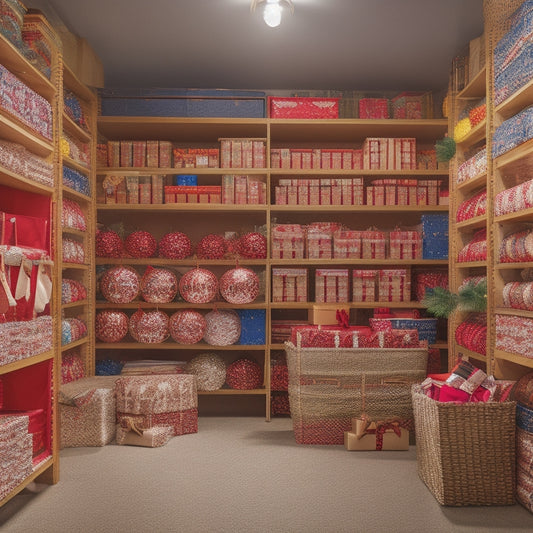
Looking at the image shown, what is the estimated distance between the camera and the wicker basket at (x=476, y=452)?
2715 millimetres

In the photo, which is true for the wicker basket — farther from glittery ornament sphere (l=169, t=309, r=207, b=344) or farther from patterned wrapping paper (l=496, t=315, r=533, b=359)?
glittery ornament sphere (l=169, t=309, r=207, b=344)

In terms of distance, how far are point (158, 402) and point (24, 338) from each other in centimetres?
145

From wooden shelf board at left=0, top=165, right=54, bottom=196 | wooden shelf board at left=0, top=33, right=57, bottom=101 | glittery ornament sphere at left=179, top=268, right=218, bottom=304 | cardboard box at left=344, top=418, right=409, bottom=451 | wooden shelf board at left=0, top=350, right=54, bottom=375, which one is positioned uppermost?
wooden shelf board at left=0, top=33, right=57, bottom=101

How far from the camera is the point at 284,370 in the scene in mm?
4590

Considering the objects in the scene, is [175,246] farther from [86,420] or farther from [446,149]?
[446,149]

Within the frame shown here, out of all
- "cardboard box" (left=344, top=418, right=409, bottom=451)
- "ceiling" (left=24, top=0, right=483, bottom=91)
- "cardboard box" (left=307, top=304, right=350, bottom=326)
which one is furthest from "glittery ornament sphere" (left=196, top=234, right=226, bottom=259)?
"cardboard box" (left=344, top=418, right=409, bottom=451)

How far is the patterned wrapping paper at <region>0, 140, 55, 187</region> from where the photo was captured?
2.60 meters

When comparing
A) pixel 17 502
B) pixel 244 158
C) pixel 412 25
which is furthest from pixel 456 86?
pixel 17 502

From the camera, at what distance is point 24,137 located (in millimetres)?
2771

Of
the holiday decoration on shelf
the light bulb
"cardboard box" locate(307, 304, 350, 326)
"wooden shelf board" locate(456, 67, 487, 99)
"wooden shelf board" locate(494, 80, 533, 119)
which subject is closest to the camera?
"wooden shelf board" locate(494, 80, 533, 119)

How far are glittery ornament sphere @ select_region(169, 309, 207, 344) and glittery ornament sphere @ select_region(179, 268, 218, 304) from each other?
128 mm

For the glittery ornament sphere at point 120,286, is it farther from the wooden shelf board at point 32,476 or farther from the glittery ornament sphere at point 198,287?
the wooden shelf board at point 32,476

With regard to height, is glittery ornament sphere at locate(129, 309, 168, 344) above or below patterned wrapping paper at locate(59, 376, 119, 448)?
above

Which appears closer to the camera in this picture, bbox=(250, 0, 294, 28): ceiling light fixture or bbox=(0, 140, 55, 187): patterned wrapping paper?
bbox=(0, 140, 55, 187): patterned wrapping paper
